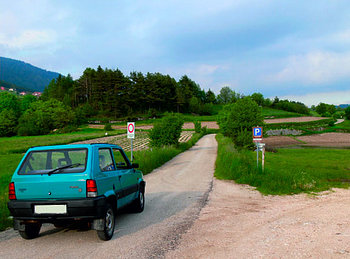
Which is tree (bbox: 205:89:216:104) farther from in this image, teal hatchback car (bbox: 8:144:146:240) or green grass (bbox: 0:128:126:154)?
teal hatchback car (bbox: 8:144:146:240)

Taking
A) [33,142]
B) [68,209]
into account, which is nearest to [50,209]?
[68,209]

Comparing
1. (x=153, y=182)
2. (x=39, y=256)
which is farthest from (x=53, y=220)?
(x=153, y=182)

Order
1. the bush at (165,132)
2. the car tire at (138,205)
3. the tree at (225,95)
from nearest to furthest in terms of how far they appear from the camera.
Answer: the car tire at (138,205), the bush at (165,132), the tree at (225,95)

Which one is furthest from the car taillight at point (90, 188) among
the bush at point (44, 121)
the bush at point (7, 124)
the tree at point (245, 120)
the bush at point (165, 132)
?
the bush at point (7, 124)

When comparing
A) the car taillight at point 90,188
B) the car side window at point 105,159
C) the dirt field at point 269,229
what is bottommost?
the dirt field at point 269,229

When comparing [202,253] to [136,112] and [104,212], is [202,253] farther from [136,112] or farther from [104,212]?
[136,112]

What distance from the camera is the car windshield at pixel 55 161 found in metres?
5.71

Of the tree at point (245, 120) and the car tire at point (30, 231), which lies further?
the tree at point (245, 120)

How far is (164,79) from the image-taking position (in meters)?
123

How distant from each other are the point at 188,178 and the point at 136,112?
3904 inches

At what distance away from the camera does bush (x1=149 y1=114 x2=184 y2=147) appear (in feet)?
105

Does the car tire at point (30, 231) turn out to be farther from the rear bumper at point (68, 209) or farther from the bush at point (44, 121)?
the bush at point (44, 121)

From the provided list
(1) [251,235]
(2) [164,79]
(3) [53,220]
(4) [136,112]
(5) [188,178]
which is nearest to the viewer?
(3) [53,220]

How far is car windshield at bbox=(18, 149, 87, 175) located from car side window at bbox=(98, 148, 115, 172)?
0.46 metres
